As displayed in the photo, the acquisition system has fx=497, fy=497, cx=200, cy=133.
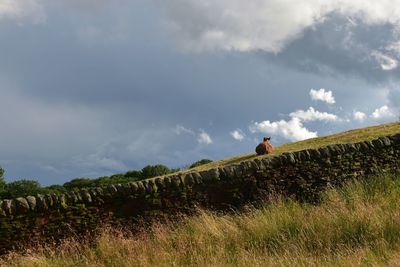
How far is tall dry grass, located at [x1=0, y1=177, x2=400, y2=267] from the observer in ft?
25.3

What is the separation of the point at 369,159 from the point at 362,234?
21.4 ft

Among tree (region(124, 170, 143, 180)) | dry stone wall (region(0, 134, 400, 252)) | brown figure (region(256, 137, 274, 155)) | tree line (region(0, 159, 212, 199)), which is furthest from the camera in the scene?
tree (region(124, 170, 143, 180))

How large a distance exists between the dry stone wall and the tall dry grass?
54 cm

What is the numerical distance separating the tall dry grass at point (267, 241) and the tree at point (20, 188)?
35174 mm

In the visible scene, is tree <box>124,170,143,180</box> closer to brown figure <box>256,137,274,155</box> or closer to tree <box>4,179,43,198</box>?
tree <box>4,179,43,198</box>

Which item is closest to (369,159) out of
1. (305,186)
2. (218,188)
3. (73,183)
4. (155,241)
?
(305,186)

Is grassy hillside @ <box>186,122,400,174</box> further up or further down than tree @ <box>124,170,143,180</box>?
further down

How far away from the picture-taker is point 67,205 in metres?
12.1

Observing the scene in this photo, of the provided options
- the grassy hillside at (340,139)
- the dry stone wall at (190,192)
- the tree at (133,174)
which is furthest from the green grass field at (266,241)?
the tree at (133,174)

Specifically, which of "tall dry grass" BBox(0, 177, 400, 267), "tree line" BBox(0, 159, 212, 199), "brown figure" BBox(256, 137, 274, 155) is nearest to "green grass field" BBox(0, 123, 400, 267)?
"tall dry grass" BBox(0, 177, 400, 267)

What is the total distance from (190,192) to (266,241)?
3.75 metres

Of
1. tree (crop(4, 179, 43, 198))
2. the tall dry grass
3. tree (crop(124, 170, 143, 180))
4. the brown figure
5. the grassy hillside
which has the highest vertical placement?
tree (crop(4, 179, 43, 198))

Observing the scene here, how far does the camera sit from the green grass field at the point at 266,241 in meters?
7.71

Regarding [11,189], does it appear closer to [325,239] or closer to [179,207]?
[179,207]
